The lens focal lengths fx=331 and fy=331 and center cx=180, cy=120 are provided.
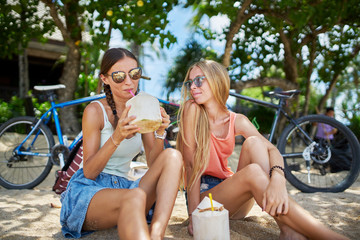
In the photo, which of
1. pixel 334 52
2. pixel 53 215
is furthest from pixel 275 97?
pixel 334 52

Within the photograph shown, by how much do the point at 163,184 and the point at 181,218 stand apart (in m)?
0.90

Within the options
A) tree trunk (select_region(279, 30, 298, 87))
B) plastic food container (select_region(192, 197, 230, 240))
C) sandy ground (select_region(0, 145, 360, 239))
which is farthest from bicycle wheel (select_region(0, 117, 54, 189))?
tree trunk (select_region(279, 30, 298, 87))

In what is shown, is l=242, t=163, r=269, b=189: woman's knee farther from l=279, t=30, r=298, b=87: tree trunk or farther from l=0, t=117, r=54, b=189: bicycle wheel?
l=279, t=30, r=298, b=87: tree trunk

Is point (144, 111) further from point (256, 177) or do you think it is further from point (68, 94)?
point (68, 94)

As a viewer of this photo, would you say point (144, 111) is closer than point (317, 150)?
Yes

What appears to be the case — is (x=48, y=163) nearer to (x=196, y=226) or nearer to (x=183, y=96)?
(x=183, y=96)

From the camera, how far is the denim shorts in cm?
195

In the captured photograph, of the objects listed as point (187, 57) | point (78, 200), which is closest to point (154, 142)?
point (78, 200)

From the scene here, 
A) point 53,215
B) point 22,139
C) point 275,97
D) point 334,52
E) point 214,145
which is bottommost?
point 53,215

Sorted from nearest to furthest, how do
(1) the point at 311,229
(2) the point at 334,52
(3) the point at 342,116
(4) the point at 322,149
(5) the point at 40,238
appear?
(1) the point at 311,229, (5) the point at 40,238, (4) the point at 322,149, (2) the point at 334,52, (3) the point at 342,116

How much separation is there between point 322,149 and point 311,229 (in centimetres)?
224

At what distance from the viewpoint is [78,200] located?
1942 millimetres

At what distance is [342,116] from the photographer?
898cm

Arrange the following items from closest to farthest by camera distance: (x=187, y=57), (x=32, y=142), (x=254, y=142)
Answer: (x=254, y=142) < (x=32, y=142) < (x=187, y=57)
